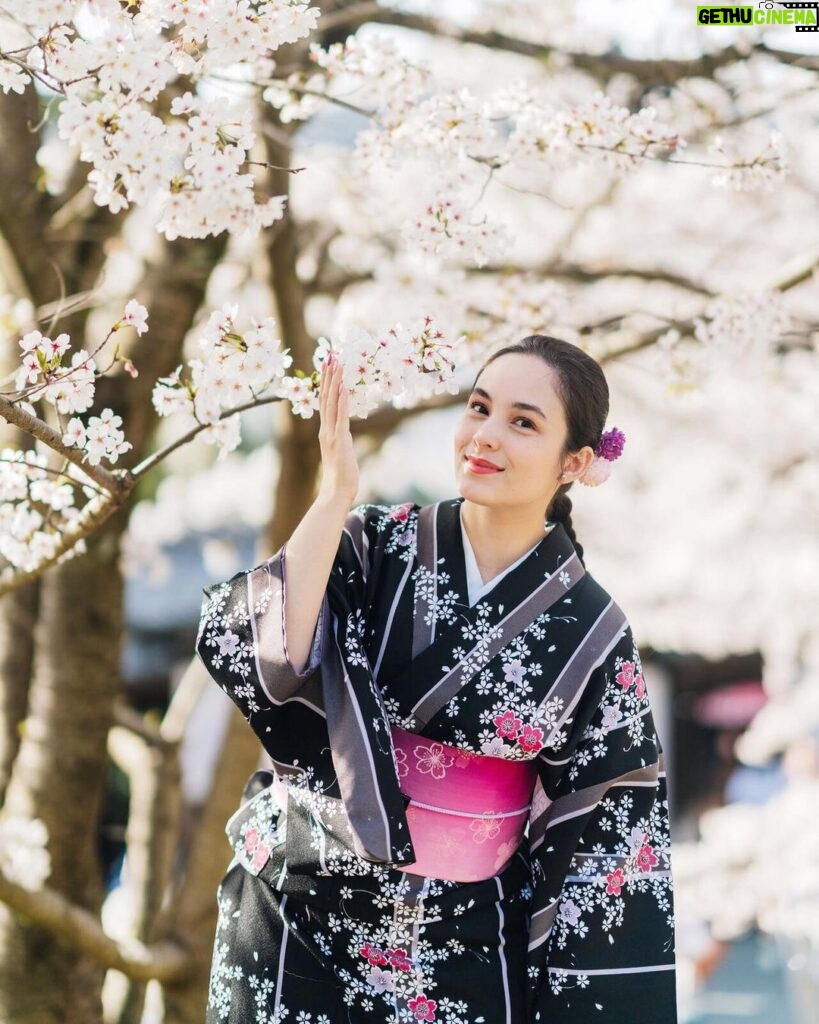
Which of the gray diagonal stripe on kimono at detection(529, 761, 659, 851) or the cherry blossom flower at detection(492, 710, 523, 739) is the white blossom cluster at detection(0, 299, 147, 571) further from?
the gray diagonal stripe on kimono at detection(529, 761, 659, 851)

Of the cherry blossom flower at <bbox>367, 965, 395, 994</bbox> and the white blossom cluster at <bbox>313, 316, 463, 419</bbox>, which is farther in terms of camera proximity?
the cherry blossom flower at <bbox>367, 965, 395, 994</bbox>

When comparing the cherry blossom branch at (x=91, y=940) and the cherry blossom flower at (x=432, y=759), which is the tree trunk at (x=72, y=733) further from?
the cherry blossom flower at (x=432, y=759)

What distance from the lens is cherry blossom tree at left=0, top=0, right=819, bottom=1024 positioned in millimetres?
1797

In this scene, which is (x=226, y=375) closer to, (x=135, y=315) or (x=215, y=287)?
(x=135, y=315)

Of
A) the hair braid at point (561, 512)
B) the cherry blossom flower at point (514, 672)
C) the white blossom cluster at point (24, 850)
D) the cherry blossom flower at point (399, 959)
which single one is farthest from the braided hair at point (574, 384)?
the white blossom cluster at point (24, 850)

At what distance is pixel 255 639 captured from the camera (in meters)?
1.89

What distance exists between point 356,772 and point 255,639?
10.4 inches

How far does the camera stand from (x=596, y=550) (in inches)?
368

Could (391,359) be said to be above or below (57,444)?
above

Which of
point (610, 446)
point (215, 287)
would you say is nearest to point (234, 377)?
point (610, 446)

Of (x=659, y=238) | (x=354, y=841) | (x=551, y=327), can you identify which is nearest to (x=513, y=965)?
(x=354, y=841)

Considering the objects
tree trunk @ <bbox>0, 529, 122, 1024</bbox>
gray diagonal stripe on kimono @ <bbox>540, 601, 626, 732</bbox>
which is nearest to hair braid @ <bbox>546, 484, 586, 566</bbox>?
gray diagonal stripe on kimono @ <bbox>540, 601, 626, 732</bbox>

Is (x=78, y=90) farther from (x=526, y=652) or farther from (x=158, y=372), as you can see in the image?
(x=158, y=372)

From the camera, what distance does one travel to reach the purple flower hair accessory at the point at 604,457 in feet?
7.14
